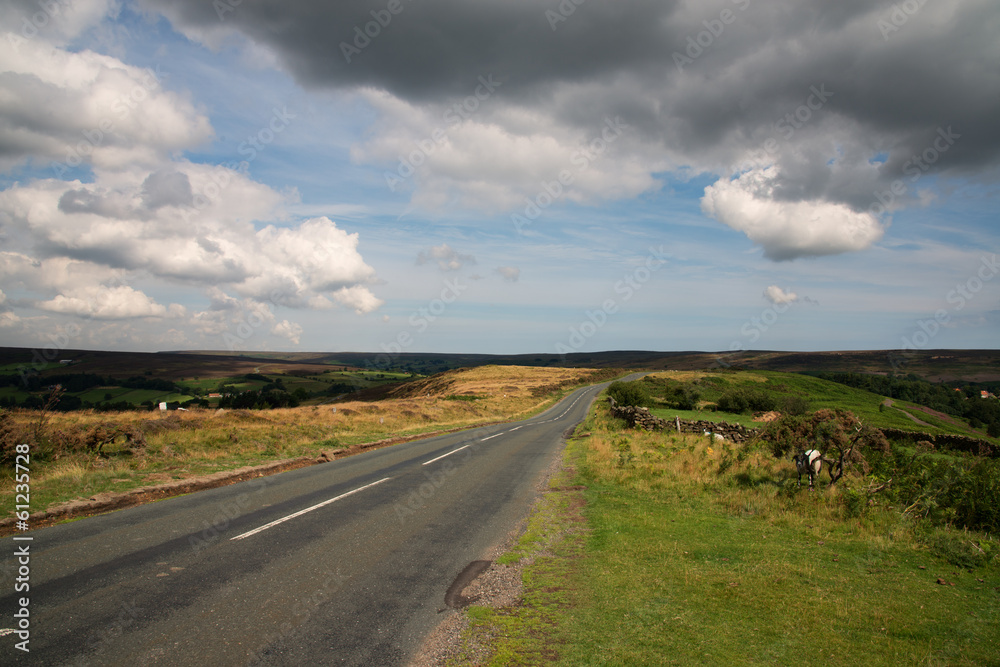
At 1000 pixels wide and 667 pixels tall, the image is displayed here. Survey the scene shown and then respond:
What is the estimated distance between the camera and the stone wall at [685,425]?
25.3m

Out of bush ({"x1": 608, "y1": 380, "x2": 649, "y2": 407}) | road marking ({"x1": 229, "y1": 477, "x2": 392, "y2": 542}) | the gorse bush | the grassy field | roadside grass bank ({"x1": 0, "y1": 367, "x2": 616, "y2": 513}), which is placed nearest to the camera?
road marking ({"x1": 229, "y1": 477, "x2": 392, "y2": 542})

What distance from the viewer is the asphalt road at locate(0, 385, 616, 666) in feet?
15.1

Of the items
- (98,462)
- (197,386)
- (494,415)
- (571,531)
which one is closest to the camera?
(571,531)

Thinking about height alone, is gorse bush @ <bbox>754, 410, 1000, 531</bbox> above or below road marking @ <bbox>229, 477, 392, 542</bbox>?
above

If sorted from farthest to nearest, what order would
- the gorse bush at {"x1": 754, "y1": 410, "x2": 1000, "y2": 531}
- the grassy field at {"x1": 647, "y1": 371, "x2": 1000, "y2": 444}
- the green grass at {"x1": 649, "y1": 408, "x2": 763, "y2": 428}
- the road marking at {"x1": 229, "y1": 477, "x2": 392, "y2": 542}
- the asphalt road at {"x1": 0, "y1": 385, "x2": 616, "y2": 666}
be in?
the grassy field at {"x1": 647, "y1": 371, "x2": 1000, "y2": 444}
the green grass at {"x1": 649, "y1": 408, "x2": 763, "y2": 428}
the gorse bush at {"x1": 754, "y1": 410, "x2": 1000, "y2": 531}
the road marking at {"x1": 229, "y1": 477, "x2": 392, "y2": 542}
the asphalt road at {"x1": 0, "y1": 385, "x2": 616, "y2": 666}

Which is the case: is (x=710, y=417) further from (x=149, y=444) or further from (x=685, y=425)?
(x=149, y=444)

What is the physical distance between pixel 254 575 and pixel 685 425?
1051 inches

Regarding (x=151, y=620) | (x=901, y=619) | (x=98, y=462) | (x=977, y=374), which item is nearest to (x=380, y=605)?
(x=151, y=620)

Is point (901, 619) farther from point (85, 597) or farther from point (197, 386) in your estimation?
point (197, 386)

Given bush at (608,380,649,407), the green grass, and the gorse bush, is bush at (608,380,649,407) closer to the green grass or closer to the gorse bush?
the green grass

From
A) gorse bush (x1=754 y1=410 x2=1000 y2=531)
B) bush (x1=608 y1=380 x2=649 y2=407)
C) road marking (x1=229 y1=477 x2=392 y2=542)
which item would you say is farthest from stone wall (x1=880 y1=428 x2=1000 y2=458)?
bush (x1=608 y1=380 x2=649 y2=407)

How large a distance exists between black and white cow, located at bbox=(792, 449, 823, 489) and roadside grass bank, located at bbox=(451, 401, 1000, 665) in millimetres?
340

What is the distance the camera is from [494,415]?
50969mm

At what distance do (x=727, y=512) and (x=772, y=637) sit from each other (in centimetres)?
616
